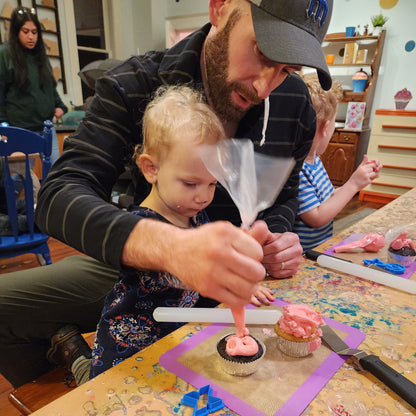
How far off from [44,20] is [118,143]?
5196mm

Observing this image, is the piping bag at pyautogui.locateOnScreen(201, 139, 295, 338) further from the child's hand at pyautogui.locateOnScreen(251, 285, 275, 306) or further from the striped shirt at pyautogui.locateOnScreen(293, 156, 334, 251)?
the striped shirt at pyautogui.locateOnScreen(293, 156, 334, 251)

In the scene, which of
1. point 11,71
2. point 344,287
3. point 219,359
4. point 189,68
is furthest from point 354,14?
point 219,359

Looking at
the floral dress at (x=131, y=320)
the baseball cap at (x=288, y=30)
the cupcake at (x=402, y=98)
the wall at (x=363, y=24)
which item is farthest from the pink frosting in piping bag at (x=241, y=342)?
the wall at (x=363, y=24)

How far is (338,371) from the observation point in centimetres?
64

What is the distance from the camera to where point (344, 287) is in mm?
916

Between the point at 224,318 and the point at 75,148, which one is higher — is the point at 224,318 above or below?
below

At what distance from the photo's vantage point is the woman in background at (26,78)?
299 centimetres

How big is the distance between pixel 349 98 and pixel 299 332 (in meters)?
4.65

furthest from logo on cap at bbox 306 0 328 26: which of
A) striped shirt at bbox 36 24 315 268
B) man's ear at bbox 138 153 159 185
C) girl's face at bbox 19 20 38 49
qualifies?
girl's face at bbox 19 20 38 49

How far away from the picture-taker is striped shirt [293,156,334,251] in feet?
4.83

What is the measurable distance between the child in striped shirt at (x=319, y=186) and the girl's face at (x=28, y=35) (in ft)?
8.54

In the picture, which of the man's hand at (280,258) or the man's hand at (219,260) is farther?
the man's hand at (280,258)

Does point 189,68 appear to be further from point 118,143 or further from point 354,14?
point 354,14

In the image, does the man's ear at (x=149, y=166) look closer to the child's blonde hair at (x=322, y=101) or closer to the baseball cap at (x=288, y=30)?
the baseball cap at (x=288, y=30)
